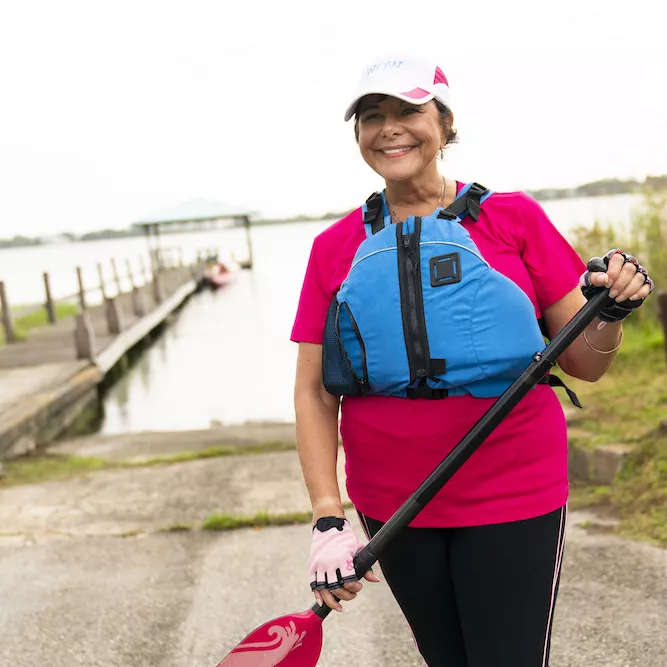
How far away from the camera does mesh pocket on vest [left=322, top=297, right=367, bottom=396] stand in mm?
1851

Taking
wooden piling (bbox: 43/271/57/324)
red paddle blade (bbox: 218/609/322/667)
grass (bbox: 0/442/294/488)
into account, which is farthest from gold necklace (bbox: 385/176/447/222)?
wooden piling (bbox: 43/271/57/324)

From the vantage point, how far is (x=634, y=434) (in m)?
5.16

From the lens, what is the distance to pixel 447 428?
179 centimetres

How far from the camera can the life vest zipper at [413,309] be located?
1.74 m

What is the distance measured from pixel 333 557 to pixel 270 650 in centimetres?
46

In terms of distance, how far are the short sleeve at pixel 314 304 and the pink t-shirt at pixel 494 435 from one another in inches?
8.3

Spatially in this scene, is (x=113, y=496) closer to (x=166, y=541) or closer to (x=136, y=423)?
(x=166, y=541)

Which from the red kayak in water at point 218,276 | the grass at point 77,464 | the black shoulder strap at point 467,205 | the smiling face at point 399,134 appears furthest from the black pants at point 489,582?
the red kayak in water at point 218,276

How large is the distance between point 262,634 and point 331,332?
0.87 metres

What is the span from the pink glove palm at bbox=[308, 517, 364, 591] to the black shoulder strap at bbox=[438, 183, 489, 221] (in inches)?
30.4

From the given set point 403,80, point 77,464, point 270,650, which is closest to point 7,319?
point 77,464

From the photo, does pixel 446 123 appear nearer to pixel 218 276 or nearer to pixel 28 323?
pixel 28 323

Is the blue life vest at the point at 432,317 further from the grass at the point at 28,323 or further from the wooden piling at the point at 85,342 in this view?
the grass at the point at 28,323

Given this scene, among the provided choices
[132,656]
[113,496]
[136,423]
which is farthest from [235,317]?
[132,656]
